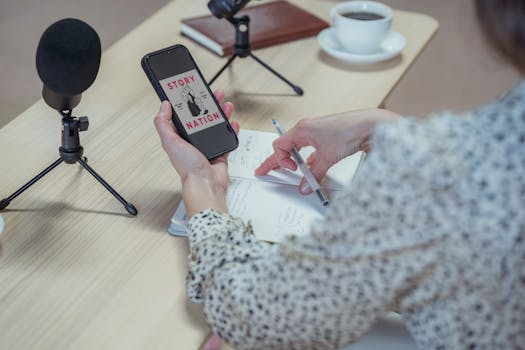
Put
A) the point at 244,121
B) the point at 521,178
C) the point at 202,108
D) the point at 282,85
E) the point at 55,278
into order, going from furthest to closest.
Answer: the point at 282,85
the point at 244,121
the point at 202,108
the point at 55,278
the point at 521,178

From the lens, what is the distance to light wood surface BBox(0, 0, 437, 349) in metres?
0.95

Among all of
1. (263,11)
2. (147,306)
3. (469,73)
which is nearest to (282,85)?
(263,11)

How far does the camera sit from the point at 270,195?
117 centimetres

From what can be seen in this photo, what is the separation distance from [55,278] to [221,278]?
0.86ft

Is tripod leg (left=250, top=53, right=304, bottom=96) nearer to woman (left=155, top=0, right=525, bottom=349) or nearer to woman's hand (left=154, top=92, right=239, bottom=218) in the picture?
woman's hand (left=154, top=92, right=239, bottom=218)

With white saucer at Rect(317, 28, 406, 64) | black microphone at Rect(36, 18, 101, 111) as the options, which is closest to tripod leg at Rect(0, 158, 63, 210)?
black microphone at Rect(36, 18, 101, 111)

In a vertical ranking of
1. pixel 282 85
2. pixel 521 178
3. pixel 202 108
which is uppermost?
pixel 521 178

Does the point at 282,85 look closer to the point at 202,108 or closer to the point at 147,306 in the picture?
the point at 202,108

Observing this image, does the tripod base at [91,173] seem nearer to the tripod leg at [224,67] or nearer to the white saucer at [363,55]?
the tripod leg at [224,67]

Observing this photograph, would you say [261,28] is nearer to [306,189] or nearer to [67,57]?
[306,189]

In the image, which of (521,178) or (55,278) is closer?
(521,178)

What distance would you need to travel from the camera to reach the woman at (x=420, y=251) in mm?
713

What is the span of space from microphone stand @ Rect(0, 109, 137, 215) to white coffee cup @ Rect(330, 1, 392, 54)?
676mm

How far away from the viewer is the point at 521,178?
2.32 feet
